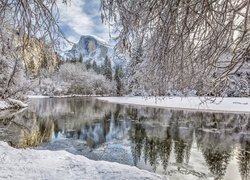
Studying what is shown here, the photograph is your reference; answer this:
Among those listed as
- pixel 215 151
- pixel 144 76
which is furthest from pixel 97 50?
pixel 215 151

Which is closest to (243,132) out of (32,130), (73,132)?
(73,132)

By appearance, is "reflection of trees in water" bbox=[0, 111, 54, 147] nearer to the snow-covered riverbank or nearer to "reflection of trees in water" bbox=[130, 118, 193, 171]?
"reflection of trees in water" bbox=[130, 118, 193, 171]

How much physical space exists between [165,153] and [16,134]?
6.13 metres

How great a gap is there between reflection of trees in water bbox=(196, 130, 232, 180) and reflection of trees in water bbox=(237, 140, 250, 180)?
33cm

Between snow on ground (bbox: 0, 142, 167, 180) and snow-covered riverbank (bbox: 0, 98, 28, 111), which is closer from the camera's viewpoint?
snow on ground (bbox: 0, 142, 167, 180)

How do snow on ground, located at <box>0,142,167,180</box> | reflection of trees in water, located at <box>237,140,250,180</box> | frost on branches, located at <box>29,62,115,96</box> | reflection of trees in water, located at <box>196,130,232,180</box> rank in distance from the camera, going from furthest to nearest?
frost on branches, located at <box>29,62,115,96</box> → reflection of trees in water, located at <box>196,130,232,180</box> → reflection of trees in water, located at <box>237,140,250,180</box> → snow on ground, located at <box>0,142,167,180</box>

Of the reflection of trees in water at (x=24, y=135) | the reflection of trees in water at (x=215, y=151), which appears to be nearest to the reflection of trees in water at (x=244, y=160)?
the reflection of trees in water at (x=215, y=151)

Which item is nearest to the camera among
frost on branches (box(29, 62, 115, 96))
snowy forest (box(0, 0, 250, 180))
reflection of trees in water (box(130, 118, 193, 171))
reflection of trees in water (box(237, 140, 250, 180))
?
snowy forest (box(0, 0, 250, 180))

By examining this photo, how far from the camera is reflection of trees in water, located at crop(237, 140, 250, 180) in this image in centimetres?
668

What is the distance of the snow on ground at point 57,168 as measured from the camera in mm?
5434

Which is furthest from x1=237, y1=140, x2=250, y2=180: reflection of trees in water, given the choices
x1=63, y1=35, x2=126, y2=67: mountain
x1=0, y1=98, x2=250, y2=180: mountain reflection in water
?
x1=63, y1=35, x2=126, y2=67: mountain

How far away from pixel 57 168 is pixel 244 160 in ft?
17.0

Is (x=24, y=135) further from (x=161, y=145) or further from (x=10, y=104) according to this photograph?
(x=10, y=104)

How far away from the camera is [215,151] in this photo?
29.4 ft
